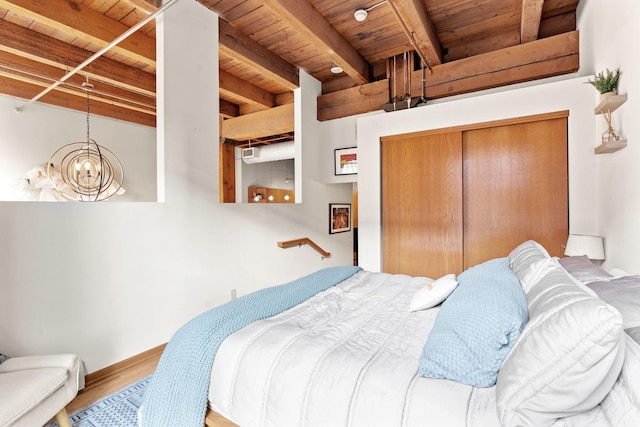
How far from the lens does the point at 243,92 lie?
4.29m

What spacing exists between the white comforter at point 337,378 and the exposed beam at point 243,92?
347cm

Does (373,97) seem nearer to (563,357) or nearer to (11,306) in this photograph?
(563,357)

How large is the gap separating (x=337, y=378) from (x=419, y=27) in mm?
3022

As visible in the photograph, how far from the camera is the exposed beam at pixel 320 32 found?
2629 millimetres

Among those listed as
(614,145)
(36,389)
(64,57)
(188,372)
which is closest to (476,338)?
(188,372)

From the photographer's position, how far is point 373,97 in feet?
13.2

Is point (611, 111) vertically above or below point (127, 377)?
above

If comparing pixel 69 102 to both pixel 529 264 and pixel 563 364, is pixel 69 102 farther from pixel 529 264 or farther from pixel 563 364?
pixel 563 364

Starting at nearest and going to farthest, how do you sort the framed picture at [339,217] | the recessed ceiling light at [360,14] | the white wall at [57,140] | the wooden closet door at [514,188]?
the wooden closet door at [514,188], the recessed ceiling light at [360,14], the white wall at [57,140], the framed picture at [339,217]

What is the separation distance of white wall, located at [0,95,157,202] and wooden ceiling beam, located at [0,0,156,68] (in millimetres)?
1692

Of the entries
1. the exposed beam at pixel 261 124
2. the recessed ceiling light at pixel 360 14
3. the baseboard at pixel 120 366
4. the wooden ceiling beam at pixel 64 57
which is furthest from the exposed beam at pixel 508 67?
the baseboard at pixel 120 366

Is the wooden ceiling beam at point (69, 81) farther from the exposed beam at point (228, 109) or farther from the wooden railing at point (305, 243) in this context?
the wooden railing at point (305, 243)

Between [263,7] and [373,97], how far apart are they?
5.77 ft

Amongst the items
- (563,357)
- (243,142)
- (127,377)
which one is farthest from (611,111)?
(243,142)
